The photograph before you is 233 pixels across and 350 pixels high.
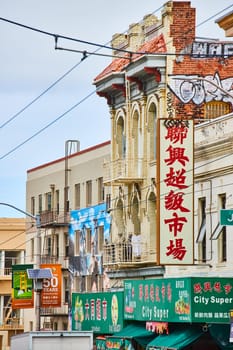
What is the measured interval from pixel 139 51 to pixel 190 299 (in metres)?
13.9

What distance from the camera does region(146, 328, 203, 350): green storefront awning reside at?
37.9 m

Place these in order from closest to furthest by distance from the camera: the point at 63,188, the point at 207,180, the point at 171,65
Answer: the point at 207,180 < the point at 171,65 < the point at 63,188

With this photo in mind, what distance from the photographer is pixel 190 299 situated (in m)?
36.9

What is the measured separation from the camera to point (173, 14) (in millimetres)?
45875

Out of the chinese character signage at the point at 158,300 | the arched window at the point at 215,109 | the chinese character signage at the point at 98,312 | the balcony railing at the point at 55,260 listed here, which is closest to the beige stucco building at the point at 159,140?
the arched window at the point at 215,109

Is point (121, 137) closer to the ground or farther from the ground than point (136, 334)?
farther from the ground

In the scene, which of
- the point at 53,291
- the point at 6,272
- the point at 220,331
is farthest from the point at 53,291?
the point at 220,331

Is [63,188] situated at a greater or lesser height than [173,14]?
lesser

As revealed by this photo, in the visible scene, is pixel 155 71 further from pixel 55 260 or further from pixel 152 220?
pixel 55 260

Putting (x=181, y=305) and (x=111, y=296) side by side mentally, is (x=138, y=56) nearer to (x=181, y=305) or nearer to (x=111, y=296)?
(x=111, y=296)

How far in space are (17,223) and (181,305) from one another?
4110 centimetres

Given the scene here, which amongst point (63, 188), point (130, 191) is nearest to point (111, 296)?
point (130, 191)

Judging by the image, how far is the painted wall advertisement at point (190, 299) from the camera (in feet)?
120

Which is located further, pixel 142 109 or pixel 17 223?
pixel 17 223
